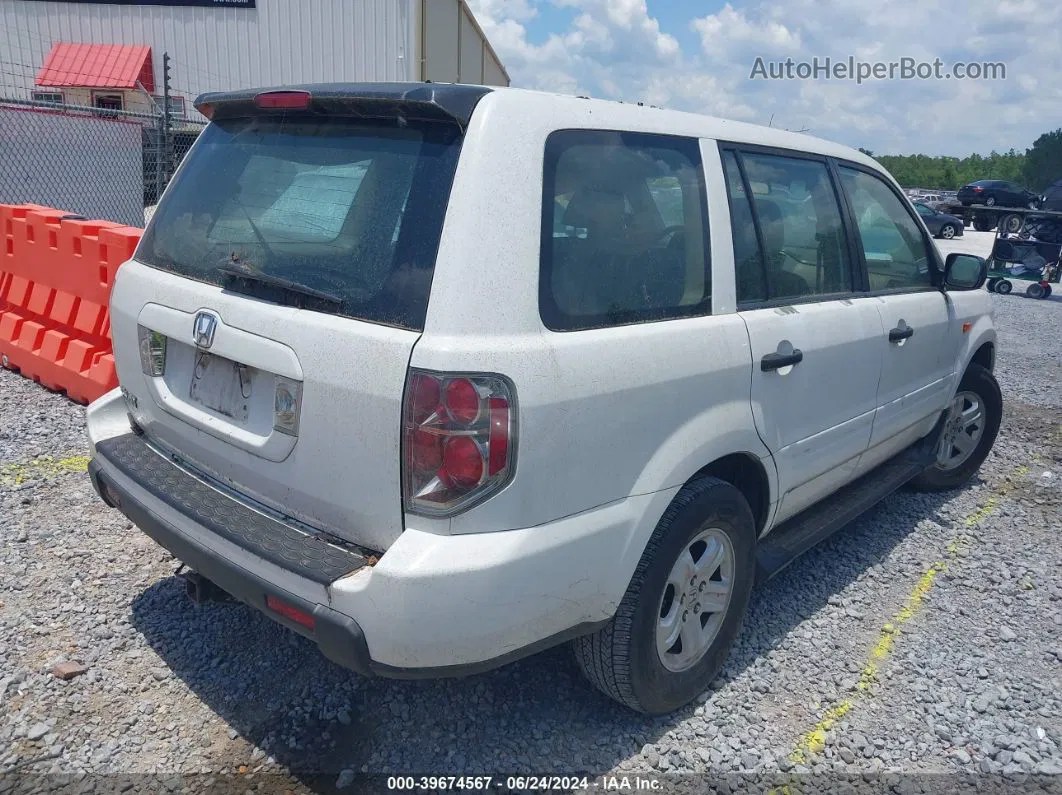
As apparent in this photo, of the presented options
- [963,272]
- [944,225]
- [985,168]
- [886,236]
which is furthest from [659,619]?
[985,168]

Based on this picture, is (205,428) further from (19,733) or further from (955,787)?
(955,787)

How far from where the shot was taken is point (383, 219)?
7.55 feet

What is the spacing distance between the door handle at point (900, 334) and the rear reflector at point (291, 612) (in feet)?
9.43

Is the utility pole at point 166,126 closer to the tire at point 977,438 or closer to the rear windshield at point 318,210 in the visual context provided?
the rear windshield at point 318,210

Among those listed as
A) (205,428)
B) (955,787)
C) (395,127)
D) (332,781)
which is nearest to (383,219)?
(395,127)

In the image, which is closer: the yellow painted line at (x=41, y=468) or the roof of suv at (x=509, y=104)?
the roof of suv at (x=509, y=104)

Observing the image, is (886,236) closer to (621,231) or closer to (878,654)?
(878,654)

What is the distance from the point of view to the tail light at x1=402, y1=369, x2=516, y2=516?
208 centimetres

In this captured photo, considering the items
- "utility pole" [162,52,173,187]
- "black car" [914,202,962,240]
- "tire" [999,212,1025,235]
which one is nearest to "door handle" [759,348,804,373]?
"utility pole" [162,52,173,187]

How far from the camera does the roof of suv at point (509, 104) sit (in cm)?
227

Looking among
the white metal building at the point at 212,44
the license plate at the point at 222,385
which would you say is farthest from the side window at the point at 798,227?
the white metal building at the point at 212,44

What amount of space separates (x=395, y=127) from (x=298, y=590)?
1.32 metres

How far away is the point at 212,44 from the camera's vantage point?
30344mm

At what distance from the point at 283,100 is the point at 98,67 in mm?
32719
